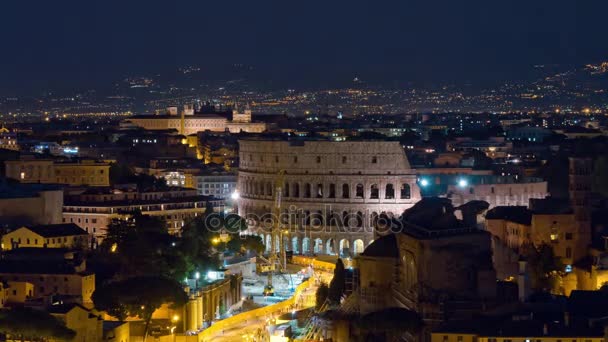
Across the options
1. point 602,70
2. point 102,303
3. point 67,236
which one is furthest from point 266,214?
point 602,70

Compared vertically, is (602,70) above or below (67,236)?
above

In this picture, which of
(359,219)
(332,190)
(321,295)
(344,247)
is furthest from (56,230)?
(332,190)

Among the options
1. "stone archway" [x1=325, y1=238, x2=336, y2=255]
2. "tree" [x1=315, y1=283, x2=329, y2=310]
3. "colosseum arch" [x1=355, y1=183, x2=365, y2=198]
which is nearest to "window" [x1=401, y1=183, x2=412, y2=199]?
"colosseum arch" [x1=355, y1=183, x2=365, y2=198]

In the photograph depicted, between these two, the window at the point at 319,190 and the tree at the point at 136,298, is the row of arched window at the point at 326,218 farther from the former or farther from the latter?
the tree at the point at 136,298

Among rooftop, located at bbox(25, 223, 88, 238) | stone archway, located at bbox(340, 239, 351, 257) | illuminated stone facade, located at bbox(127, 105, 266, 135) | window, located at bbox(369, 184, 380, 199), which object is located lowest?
stone archway, located at bbox(340, 239, 351, 257)

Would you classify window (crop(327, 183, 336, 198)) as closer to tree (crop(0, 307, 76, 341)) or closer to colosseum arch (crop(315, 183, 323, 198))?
colosseum arch (crop(315, 183, 323, 198))

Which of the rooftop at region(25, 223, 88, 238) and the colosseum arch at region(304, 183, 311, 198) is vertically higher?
the colosseum arch at region(304, 183, 311, 198)

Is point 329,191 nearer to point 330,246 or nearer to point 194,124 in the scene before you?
point 330,246

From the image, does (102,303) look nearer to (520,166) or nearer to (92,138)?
(520,166)
